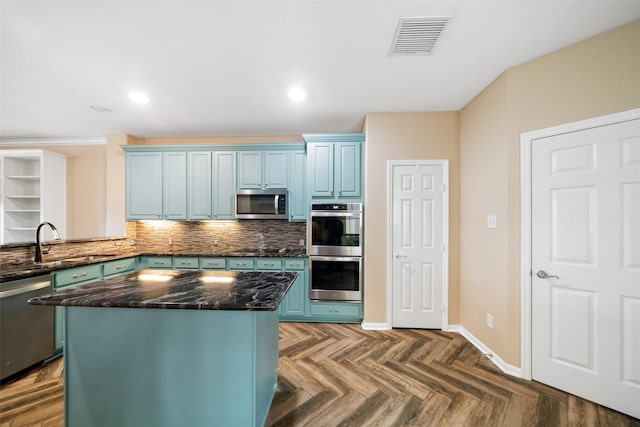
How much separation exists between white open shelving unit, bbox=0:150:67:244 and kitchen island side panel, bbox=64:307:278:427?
3838 millimetres

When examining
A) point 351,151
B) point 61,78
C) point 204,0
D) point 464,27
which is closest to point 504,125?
point 464,27

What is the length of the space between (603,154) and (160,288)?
3284mm

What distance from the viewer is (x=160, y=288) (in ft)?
5.07

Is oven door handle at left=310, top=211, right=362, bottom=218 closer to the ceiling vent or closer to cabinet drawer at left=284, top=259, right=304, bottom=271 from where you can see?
cabinet drawer at left=284, top=259, right=304, bottom=271

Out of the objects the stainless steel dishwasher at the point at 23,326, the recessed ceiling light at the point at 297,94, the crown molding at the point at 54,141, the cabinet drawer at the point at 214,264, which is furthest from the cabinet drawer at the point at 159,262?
the recessed ceiling light at the point at 297,94

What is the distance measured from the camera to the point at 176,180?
370 cm

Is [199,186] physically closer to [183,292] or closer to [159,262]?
[159,262]

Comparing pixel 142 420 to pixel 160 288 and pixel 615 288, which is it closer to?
pixel 160 288

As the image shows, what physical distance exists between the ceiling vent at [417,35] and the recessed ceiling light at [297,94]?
98 cm

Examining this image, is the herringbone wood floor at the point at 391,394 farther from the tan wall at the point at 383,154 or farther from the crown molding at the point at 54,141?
the crown molding at the point at 54,141

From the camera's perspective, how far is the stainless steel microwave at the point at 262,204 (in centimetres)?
350

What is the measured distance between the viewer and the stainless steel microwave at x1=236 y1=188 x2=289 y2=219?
3.50 meters

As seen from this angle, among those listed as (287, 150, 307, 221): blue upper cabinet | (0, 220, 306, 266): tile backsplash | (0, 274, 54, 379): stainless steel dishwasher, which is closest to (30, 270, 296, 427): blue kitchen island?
(0, 274, 54, 379): stainless steel dishwasher

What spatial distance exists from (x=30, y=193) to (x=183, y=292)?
5011 millimetres
